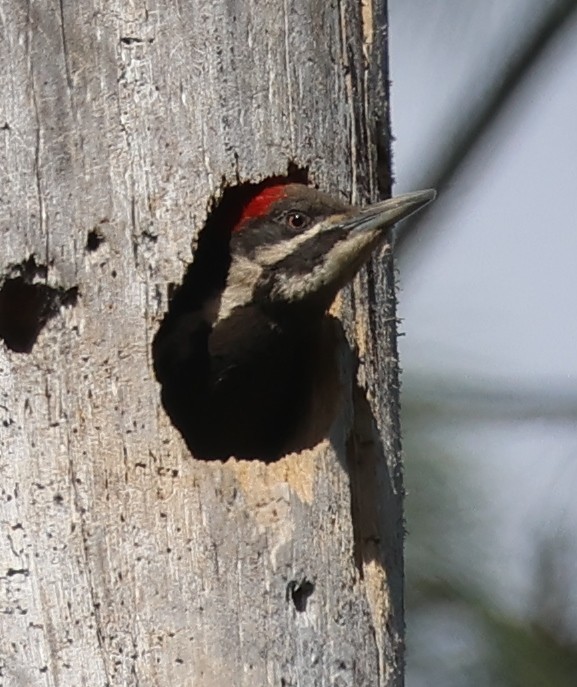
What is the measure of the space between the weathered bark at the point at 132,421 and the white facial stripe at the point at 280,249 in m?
0.41

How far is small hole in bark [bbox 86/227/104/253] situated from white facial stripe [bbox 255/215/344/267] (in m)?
0.66

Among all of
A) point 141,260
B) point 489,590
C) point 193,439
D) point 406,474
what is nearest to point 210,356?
point 193,439

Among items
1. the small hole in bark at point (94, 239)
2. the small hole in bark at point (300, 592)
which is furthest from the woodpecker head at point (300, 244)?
the small hole in bark at point (300, 592)

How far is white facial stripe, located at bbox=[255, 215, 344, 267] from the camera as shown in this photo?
3.54 metres

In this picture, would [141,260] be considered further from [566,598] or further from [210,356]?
[566,598]

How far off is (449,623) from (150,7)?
8.32ft

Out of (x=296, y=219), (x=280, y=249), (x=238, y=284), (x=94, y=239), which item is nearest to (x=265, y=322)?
(x=238, y=284)

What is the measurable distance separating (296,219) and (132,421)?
78 cm

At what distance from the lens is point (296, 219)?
347cm

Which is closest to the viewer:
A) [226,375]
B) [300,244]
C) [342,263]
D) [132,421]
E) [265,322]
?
[132,421]

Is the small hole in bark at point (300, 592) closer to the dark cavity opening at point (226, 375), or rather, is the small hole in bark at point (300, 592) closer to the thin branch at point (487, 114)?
the dark cavity opening at point (226, 375)

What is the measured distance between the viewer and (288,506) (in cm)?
302

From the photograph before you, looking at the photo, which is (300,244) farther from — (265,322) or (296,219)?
(265,322)

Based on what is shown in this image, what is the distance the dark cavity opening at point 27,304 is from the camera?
9.64 feet
